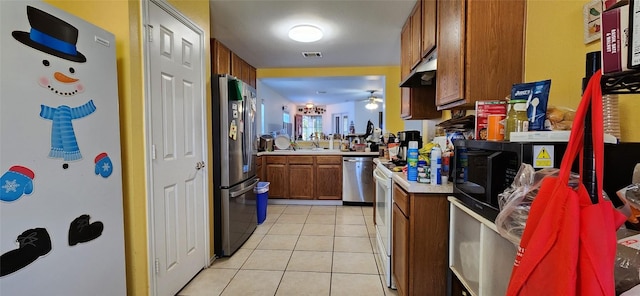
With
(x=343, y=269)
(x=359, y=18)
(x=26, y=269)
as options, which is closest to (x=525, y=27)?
(x=359, y=18)

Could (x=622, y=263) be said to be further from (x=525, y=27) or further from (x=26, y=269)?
(x=26, y=269)

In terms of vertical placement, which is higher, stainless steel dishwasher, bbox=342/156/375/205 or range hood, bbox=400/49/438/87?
range hood, bbox=400/49/438/87

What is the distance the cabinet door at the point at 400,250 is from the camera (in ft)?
5.15

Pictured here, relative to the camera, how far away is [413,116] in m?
2.76

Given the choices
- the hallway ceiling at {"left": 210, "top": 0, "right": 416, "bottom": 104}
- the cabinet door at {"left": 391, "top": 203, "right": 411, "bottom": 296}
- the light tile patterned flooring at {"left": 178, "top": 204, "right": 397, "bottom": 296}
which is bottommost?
the light tile patterned flooring at {"left": 178, "top": 204, "right": 397, "bottom": 296}

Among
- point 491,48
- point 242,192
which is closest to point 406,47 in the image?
point 491,48

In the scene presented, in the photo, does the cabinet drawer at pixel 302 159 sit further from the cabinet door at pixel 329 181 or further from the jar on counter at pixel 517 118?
the jar on counter at pixel 517 118

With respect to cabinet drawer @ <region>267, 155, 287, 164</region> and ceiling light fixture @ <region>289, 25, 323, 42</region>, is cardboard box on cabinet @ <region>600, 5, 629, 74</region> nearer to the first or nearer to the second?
ceiling light fixture @ <region>289, 25, 323, 42</region>

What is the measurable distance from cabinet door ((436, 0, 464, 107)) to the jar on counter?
0.45m

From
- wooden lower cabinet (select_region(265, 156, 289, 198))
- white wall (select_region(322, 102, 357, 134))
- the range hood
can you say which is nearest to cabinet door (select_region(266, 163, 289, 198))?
wooden lower cabinet (select_region(265, 156, 289, 198))

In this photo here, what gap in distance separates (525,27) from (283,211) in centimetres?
342

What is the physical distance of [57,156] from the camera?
112 centimetres

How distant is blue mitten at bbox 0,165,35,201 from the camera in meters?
0.94

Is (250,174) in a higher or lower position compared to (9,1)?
lower
